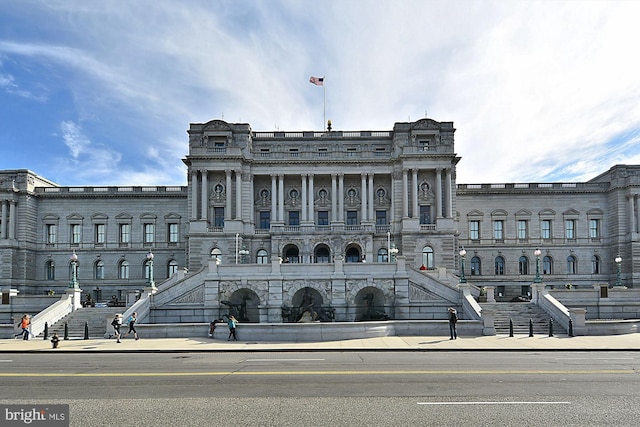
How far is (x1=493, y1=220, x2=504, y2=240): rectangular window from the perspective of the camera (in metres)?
67.3

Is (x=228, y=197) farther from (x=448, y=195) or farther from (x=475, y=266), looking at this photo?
(x=475, y=266)

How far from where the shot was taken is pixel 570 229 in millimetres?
67250

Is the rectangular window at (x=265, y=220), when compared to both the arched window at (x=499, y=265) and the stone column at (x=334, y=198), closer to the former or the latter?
the stone column at (x=334, y=198)

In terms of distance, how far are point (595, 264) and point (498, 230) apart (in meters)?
13.4

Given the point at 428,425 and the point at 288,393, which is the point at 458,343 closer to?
the point at 288,393

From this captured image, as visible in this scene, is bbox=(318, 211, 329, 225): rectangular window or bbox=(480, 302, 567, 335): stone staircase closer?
bbox=(480, 302, 567, 335): stone staircase

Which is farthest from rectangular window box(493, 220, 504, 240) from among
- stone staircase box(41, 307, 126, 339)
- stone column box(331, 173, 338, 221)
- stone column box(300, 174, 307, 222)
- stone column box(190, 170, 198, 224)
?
stone staircase box(41, 307, 126, 339)

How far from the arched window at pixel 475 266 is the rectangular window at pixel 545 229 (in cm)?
937

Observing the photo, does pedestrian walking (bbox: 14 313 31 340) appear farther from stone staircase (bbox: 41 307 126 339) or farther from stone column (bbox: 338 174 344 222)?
stone column (bbox: 338 174 344 222)

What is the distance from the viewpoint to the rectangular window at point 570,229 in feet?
220

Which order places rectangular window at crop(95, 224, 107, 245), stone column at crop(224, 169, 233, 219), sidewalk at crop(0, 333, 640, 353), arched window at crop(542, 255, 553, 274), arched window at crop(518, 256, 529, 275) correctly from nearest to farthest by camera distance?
sidewalk at crop(0, 333, 640, 353) < stone column at crop(224, 169, 233, 219) < arched window at crop(542, 255, 553, 274) < arched window at crop(518, 256, 529, 275) < rectangular window at crop(95, 224, 107, 245)

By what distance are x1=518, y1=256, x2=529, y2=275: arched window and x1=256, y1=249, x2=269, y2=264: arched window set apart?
3337 centimetres

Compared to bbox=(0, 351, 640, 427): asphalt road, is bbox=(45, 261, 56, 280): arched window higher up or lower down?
higher up

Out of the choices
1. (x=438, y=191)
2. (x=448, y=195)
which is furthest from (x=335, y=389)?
(x=448, y=195)
